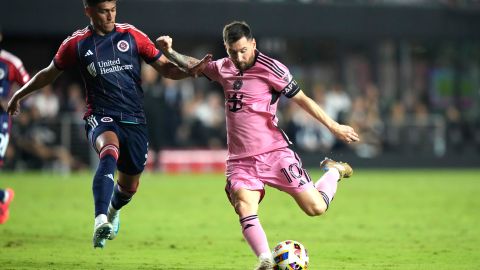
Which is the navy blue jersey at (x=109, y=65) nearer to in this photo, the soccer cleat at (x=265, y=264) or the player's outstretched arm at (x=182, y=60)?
the player's outstretched arm at (x=182, y=60)

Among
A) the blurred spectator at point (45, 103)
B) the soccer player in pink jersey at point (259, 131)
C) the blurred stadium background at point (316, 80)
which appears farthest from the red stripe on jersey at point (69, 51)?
the blurred spectator at point (45, 103)

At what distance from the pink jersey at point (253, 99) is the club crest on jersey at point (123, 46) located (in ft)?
3.66

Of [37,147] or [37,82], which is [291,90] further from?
[37,147]

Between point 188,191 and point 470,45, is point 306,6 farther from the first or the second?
point 188,191

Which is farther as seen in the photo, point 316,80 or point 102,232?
point 316,80

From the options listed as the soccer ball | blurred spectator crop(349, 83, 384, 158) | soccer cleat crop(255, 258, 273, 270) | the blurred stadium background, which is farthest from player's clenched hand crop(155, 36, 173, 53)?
blurred spectator crop(349, 83, 384, 158)

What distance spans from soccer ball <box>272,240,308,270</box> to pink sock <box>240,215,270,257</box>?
12 cm

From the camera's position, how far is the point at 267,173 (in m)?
8.96

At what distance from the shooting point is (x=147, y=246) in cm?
1120

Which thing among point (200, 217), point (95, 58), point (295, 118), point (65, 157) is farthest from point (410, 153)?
point (95, 58)

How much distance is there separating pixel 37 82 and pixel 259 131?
235 centimetres

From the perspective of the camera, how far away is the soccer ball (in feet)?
27.8

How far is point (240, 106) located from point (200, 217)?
5.94m

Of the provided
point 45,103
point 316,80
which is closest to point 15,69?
point 45,103
